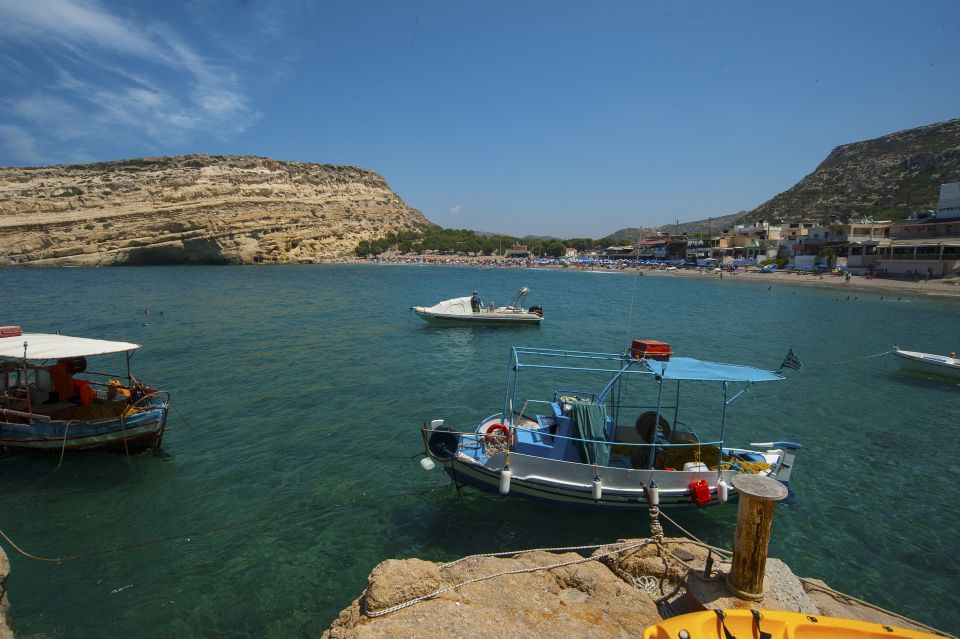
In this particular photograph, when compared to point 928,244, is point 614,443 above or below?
below

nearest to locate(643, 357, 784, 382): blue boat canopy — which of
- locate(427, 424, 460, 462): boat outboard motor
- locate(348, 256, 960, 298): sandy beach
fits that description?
locate(427, 424, 460, 462): boat outboard motor

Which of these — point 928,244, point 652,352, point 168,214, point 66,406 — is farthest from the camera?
point 168,214

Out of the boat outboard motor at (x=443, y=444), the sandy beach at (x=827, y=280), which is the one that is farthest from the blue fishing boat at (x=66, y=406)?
the sandy beach at (x=827, y=280)

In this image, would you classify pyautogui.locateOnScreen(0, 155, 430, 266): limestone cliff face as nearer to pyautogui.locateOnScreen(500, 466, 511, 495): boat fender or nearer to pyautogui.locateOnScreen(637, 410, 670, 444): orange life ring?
pyautogui.locateOnScreen(500, 466, 511, 495): boat fender

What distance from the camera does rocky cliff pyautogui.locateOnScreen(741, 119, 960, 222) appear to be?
11138 cm

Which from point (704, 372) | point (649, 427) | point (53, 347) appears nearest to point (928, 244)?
point (649, 427)

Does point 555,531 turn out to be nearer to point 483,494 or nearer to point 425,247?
point 483,494

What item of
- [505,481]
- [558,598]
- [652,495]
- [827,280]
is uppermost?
[558,598]

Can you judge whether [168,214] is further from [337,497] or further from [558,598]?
[558,598]

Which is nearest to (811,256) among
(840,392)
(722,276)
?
(722,276)

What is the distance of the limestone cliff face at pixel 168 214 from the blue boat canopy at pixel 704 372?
10444 centimetres

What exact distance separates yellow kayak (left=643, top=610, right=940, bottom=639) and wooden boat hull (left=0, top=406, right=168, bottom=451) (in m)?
12.9

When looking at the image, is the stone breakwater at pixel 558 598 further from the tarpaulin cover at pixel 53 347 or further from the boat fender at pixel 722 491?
the tarpaulin cover at pixel 53 347

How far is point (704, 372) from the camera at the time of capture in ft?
32.5
